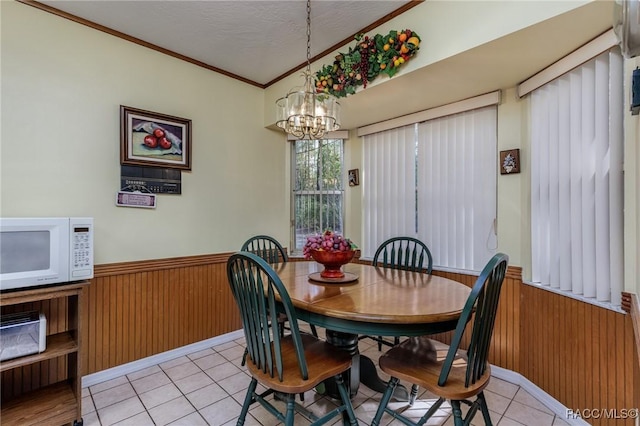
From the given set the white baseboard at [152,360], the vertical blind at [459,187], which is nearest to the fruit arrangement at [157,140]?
the white baseboard at [152,360]

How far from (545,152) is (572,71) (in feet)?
1.70

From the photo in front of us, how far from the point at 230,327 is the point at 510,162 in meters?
2.97

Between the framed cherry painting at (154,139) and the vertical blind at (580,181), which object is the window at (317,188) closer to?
the framed cherry painting at (154,139)

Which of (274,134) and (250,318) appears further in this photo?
(274,134)

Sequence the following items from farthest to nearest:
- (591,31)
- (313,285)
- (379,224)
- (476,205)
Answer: (379,224), (476,205), (313,285), (591,31)

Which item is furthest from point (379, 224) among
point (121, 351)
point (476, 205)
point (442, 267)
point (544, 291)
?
point (121, 351)

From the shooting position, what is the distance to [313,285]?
1.89 metres

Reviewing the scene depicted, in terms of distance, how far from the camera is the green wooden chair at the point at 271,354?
4.41ft

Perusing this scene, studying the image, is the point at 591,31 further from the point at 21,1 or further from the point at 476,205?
the point at 21,1

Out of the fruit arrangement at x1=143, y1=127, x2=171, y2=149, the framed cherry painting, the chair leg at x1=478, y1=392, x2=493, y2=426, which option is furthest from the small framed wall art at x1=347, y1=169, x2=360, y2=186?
the chair leg at x1=478, y1=392, x2=493, y2=426

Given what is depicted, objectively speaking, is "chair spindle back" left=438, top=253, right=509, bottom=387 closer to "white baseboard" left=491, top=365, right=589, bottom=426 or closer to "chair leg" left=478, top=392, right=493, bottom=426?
"chair leg" left=478, top=392, right=493, bottom=426

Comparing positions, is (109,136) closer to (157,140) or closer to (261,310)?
(157,140)

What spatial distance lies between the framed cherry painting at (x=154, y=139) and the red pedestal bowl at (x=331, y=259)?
164 centimetres

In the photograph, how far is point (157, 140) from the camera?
102 inches
